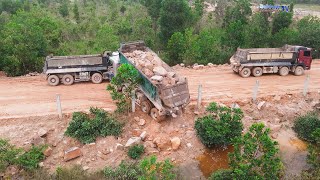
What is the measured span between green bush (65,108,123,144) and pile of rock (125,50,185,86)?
2.74 meters

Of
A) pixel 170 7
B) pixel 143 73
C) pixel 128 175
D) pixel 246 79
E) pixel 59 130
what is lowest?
pixel 128 175

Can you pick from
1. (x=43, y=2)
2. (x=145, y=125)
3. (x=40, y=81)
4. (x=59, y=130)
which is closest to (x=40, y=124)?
(x=59, y=130)

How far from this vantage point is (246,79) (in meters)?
19.8

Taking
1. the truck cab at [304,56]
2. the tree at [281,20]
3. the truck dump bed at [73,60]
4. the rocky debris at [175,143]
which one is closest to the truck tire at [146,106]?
the rocky debris at [175,143]

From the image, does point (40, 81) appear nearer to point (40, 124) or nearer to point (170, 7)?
point (40, 124)

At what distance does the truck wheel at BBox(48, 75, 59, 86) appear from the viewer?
18484 mm

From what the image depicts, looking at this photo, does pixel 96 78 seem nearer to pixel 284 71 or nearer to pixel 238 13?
pixel 284 71

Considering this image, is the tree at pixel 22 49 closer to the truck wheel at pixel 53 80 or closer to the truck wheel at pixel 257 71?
the truck wheel at pixel 53 80

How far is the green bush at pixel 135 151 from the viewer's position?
12684 millimetres

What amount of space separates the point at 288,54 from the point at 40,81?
638 inches

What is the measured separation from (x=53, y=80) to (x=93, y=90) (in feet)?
9.05

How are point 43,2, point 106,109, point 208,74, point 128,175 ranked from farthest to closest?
1. point 43,2
2. point 208,74
3. point 106,109
4. point 128,175

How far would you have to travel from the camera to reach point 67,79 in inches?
733

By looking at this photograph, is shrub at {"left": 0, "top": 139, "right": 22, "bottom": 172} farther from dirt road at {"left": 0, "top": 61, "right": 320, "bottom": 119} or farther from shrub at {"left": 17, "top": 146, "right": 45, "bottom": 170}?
dirt road at {"left": 0, "top": 61, "right": 320, "bottom": 119}
